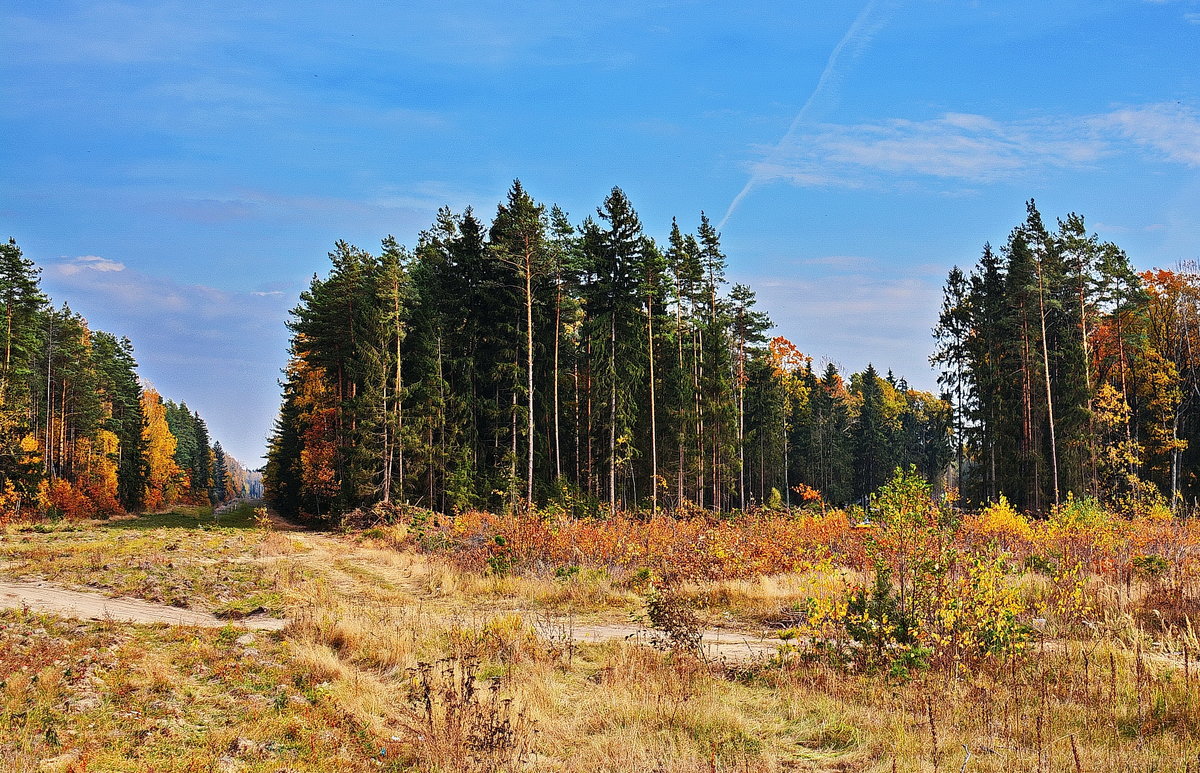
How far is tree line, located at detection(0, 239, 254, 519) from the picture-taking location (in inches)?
1514

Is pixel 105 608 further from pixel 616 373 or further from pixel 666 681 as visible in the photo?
pixel 616 373

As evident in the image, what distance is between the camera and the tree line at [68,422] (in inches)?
1514

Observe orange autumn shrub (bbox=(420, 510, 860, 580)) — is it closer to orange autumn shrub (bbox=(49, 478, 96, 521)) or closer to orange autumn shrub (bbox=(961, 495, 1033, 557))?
orange autumn shrub (bbox=(961, 495, 1033, 557))

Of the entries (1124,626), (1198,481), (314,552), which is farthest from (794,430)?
(1124,626)

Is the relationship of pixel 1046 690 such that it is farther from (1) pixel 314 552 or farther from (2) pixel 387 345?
(2) pixel 387 345

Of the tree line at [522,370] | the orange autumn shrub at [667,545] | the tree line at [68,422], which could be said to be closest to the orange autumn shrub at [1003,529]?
the orange autumn shrub at [667,545]

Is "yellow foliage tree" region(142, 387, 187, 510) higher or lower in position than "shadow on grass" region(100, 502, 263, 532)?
higher

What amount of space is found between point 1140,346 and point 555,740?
42.1 m

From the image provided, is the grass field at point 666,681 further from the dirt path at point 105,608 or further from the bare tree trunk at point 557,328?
the bare tree trunk at point 557,328

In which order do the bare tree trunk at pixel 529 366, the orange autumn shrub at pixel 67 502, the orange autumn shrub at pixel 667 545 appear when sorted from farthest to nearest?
the orange autumn shrub at pixel 67 502
the bare tree trunk at pixel 529 366
the orange autumn shrub at pixel 667 545

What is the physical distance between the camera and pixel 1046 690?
23.6 ft

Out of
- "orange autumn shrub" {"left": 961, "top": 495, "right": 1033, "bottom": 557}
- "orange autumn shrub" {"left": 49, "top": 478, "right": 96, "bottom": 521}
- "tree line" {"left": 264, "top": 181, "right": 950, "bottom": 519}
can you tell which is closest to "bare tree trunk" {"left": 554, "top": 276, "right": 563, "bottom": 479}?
"tree line" {"left": 264, "top": 181, "right": 950, "bottom": 519}

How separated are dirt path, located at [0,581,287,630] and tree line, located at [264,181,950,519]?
17354 millimetres

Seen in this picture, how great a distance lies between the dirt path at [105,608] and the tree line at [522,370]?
56.9 ft
